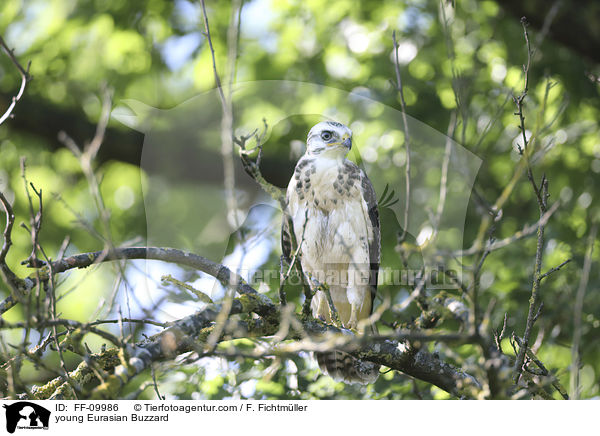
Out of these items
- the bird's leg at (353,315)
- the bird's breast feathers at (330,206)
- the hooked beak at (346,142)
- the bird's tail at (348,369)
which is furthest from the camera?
the bird's leg at (353,315)

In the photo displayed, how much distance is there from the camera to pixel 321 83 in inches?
161

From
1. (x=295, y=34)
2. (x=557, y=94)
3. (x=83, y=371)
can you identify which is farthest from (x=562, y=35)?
(x=83, y=371)

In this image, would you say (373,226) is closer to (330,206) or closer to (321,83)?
(330,206)

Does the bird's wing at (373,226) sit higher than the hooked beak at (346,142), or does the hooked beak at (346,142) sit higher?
the hooked beak at (346,142)

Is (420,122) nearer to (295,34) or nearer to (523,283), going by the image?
(523,283)

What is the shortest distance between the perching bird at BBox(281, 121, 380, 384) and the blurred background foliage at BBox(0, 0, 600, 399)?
0.15 metres

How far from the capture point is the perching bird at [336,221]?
2594 mm
